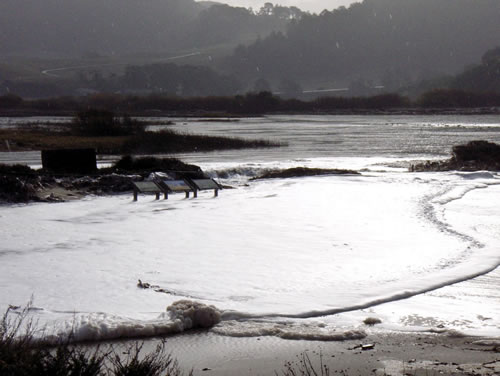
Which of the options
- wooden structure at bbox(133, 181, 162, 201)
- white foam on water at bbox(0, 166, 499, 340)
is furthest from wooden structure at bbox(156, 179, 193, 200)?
white foam on water at bbox(0, 166, 499, 340)

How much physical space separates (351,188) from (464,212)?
15.4 ft

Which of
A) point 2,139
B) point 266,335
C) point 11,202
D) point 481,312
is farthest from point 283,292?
point 2,139

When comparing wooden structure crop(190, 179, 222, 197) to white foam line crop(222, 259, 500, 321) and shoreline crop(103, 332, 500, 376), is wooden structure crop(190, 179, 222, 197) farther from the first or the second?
shoreline crop(103, 332, 500, 376)

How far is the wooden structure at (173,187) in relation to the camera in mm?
15789

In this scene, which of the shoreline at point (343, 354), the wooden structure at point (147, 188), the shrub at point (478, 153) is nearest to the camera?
the shoreline at point (343, 354)

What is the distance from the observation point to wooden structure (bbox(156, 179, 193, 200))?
15.8m

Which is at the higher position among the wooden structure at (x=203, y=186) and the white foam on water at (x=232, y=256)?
the wooden structure at (x=203, y=186)

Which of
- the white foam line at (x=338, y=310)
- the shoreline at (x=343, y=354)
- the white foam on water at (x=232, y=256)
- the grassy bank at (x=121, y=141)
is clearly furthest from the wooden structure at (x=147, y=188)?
the grassy bank at (x=121, y=141)

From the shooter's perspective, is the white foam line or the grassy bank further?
the grassy bank

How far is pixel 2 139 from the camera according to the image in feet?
124

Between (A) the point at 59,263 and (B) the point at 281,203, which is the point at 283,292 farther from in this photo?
(B) the point at 281,203

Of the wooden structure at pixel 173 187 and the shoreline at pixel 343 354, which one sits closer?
the shoreline at pixel 343 354

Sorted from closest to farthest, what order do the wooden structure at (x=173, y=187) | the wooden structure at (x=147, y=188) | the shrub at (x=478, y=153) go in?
the wooden structure at (x=147, y=188) → the wooden structure at (x=173, y=187) → the shrub at (x=478, y=153)

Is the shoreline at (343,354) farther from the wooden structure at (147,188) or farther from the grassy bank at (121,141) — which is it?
the grassy bank at (121,141)
